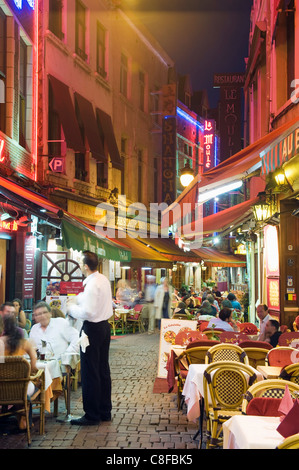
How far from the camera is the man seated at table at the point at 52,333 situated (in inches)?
329

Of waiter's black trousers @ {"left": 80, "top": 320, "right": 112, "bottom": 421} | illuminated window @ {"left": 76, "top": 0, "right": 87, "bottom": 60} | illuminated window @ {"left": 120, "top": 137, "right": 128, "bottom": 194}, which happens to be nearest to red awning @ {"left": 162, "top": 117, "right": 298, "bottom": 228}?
waiter's black trousers @ {"left": 80, "top": 320, "right": 112, "bottom": 421}

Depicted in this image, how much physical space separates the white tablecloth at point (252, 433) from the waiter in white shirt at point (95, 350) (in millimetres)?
3264

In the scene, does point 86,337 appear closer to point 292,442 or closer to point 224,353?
point 224,353

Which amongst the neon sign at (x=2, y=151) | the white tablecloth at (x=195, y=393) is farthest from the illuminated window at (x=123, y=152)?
the white tablecloth at (x=195, y=393)

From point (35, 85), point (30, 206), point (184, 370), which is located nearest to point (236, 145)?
point (35, 85)

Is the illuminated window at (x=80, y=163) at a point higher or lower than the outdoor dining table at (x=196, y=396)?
higher

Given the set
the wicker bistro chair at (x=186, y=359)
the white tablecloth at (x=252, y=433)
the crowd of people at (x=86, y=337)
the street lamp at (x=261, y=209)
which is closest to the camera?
the white tablecloth at (x=252, y=433)

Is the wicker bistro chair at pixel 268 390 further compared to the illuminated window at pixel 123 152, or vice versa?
the illuminated window at pixel 123 152

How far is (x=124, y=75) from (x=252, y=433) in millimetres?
24328

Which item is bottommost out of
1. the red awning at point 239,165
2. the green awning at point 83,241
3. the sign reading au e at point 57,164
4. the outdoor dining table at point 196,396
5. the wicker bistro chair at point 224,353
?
the outdoor dining table at point 196,396

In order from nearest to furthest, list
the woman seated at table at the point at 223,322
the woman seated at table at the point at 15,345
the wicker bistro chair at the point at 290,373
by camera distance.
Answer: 1. the wicker bistro chair at the point at 290,373
2. the woman seated at table at the point at 15,345
3. the woman seated at table at the point at 223,322

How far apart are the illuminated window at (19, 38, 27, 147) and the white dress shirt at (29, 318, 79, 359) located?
8.21 meters

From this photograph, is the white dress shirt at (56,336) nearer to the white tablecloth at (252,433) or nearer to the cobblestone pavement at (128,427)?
the cobblestone pavement at (128,427)

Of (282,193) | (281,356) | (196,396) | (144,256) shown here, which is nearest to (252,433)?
(196,396)
